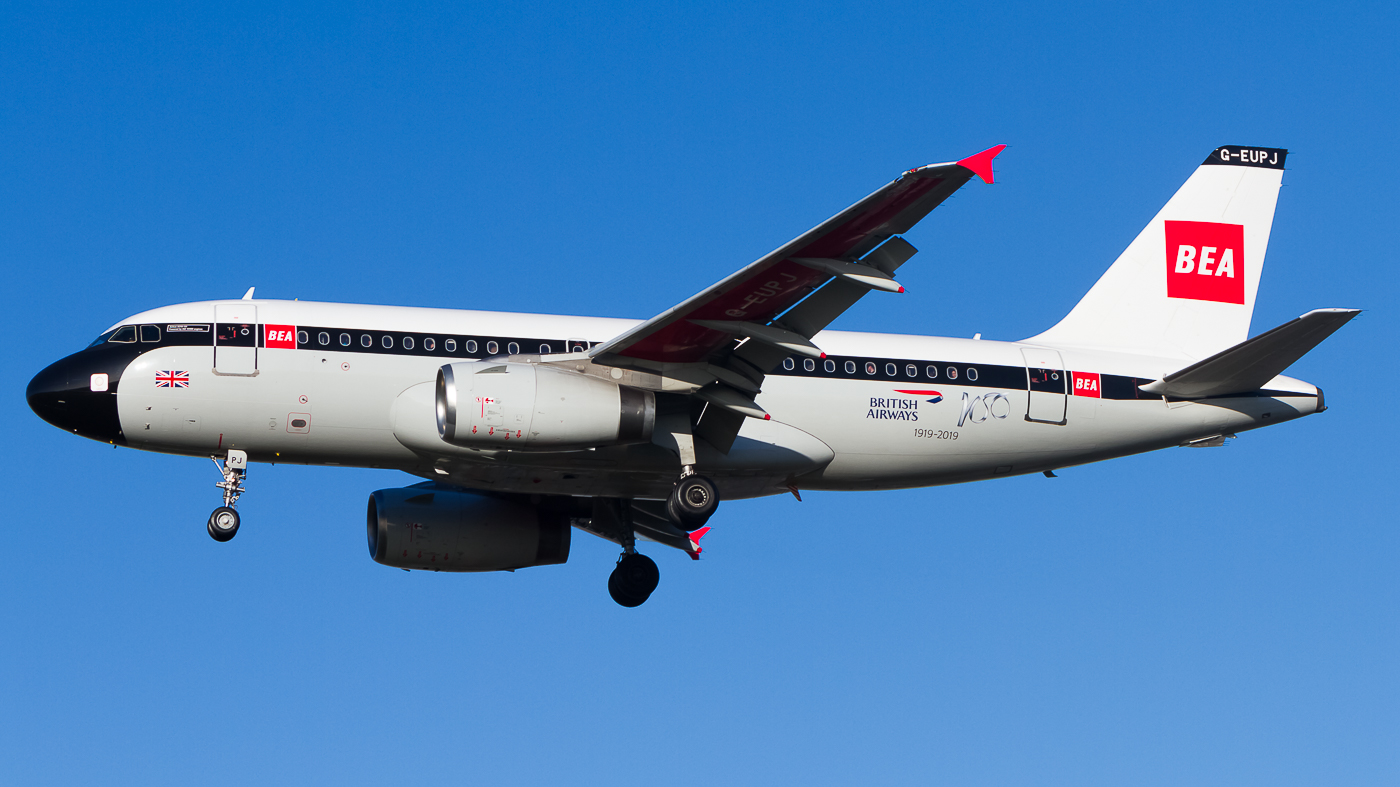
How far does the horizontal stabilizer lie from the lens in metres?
27.4

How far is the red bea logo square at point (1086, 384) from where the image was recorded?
30375 mm

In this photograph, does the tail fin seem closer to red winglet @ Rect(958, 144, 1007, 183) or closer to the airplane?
the airplane

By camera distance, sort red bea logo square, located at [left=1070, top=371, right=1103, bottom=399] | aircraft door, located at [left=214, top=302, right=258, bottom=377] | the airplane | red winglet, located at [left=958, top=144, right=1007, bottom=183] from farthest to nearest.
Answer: red bea logo square, located at [left=1070, top=371, right=1103, bottom=399] → aircraft door, located at [left=214, top=302, right=258, bottom=377] → the airplane → red winglet, located at [left=958, top=144, right=1007, bottom=183]

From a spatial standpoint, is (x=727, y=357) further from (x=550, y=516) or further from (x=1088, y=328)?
(x=1088, y=328)

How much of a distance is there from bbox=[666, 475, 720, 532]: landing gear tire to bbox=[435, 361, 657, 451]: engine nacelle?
1520 millimetres

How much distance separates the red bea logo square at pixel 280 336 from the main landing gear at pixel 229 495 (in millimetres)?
2023

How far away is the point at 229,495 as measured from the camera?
27562 mm

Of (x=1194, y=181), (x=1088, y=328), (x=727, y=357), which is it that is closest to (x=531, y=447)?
(x=727, y=357)

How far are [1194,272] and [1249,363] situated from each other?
14.2 feet

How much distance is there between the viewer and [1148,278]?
3334 cm

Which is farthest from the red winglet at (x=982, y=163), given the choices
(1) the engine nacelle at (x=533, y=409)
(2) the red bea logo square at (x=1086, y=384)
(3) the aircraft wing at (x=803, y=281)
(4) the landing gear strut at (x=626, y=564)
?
(4) the landing gear strut at (x=626, y=564)

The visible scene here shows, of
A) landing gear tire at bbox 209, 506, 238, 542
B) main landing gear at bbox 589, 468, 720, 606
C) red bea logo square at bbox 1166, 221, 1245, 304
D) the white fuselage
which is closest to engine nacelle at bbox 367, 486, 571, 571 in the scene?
main landing gear at bbox 589, 468, 720, 606

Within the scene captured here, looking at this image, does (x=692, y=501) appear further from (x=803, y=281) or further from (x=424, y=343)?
(x=424, y=343)

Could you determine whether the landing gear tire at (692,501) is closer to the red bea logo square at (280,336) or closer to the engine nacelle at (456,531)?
the engine nacelle at (456,531)
